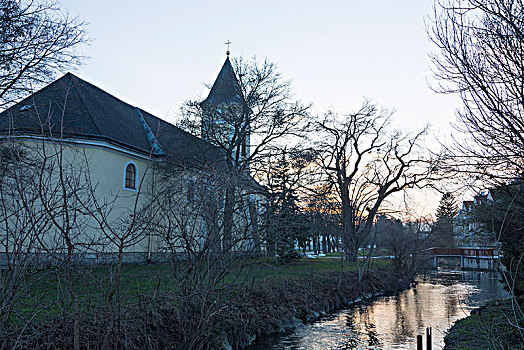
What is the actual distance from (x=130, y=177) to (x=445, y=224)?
30.7m

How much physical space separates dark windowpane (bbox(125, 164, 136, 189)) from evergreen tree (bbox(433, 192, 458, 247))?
15.2m

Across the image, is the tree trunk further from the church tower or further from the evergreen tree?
the church tower

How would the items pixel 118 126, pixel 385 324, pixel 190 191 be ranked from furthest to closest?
pixel 118 126 < pixel 385 324 < pixel 190 191

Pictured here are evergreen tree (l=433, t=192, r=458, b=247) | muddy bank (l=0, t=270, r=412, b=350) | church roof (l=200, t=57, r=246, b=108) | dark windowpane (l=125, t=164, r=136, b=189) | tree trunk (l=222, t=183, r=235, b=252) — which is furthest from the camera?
church roof (l=200, t=57, r=246, b=108)

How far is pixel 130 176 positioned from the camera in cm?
2372

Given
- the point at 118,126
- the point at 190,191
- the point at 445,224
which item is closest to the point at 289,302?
the point at 190,191

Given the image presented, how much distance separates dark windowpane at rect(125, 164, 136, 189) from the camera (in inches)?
923

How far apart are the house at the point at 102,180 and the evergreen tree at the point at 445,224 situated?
6318mm

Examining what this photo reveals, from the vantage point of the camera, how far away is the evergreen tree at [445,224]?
49.0 feet

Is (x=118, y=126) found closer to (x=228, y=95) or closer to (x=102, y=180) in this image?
(x=102, y=180)

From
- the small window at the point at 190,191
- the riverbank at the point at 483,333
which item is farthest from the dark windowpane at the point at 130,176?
the riverbank at the point at 483,333

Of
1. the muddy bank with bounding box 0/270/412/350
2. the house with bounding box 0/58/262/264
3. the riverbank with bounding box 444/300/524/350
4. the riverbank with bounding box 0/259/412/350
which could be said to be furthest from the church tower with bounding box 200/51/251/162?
the riverbank with bounding box 444/300/524/350

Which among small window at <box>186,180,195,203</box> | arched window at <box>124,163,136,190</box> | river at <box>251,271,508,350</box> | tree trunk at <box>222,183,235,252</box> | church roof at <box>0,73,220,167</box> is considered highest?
church roof at <box>0,73,220,167</box>

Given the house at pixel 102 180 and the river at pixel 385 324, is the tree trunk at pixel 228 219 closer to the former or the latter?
the house at pixel 102 180
